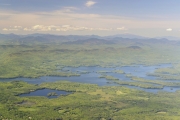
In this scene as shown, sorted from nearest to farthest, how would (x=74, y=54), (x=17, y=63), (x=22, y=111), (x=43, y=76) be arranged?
1. (x=22, y=111)
2. (x=43, y=76)
3. (x=17, y=63)
4. (x=74, y=54)

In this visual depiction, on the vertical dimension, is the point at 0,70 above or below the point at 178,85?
above

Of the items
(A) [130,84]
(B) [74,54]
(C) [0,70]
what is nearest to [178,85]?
(A) [130,84]

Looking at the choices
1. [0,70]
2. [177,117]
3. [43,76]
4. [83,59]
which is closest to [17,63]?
[0,70]

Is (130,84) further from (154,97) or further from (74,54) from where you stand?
(74,54)

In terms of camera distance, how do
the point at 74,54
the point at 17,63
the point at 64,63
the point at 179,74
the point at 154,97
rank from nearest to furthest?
the point at 154,97, the point at 179,74, the point at 17,63, the point at 64,63, the point at 74,54

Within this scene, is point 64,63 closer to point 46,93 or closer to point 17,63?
point 17,63

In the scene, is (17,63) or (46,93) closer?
(46,93)

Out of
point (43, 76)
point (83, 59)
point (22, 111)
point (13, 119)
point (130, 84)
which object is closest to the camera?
point (13, 119)

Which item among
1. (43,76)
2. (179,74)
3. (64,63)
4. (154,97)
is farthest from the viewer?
(64,63)

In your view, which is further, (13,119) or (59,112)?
(59,112)
